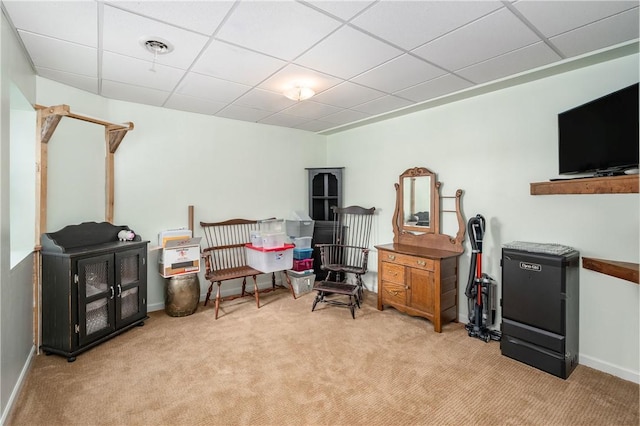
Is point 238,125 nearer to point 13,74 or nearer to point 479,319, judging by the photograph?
point 13,74

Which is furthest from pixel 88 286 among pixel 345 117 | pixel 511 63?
pixel 511 63

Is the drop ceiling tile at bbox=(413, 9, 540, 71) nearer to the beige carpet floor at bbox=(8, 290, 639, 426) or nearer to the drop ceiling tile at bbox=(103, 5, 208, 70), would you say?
the drop ceiling tile at bbox=(103, 5, 208, 70)

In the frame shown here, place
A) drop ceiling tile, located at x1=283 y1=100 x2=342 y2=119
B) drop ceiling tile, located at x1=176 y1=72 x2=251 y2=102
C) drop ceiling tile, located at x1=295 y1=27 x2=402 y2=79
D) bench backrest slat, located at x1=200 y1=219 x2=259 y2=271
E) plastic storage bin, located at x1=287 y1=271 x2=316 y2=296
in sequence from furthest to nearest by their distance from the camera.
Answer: plastic storage bin, located at x1=287 y1=271 x2=316 y2=296 < bench backrest slat, located at x1=200 y1=219 x2=259 y2=271 < drop ceiling tile, located at x1=283 y1=100 x2=342 y2=119 < drop ceiling tile, located at x1=176 y1=72 x2=251 y2=102 < drop ceiling tile, located at x1=295 y1=27 x2=402 y2=79

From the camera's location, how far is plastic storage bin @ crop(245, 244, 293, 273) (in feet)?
14.0

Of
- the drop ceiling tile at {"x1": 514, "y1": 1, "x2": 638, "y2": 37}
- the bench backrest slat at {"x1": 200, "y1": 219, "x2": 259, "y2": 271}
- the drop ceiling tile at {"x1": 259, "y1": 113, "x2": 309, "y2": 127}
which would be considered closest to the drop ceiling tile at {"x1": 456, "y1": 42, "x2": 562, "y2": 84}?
the drop ceiling tile at {"x1": 514, "y1": 1, "x2": 638, "y2": 37}

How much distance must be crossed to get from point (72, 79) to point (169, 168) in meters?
1.35

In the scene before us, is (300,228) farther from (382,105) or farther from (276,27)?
(276,27)

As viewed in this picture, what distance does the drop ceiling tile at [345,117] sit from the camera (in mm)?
4258

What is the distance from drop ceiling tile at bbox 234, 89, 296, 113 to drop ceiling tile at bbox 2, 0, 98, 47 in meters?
1.52

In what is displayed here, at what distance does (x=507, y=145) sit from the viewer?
3.26 m

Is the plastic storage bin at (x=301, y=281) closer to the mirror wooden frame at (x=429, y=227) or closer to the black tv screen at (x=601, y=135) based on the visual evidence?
the mirror wooden frame at (x=429, y=227)

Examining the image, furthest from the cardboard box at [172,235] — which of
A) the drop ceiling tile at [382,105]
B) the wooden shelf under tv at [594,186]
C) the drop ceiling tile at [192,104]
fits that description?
the wooden shelf under tv at [594,186]

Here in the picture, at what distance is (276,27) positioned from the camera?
2158mm

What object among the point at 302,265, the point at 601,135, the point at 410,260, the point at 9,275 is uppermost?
the point at 601,135
